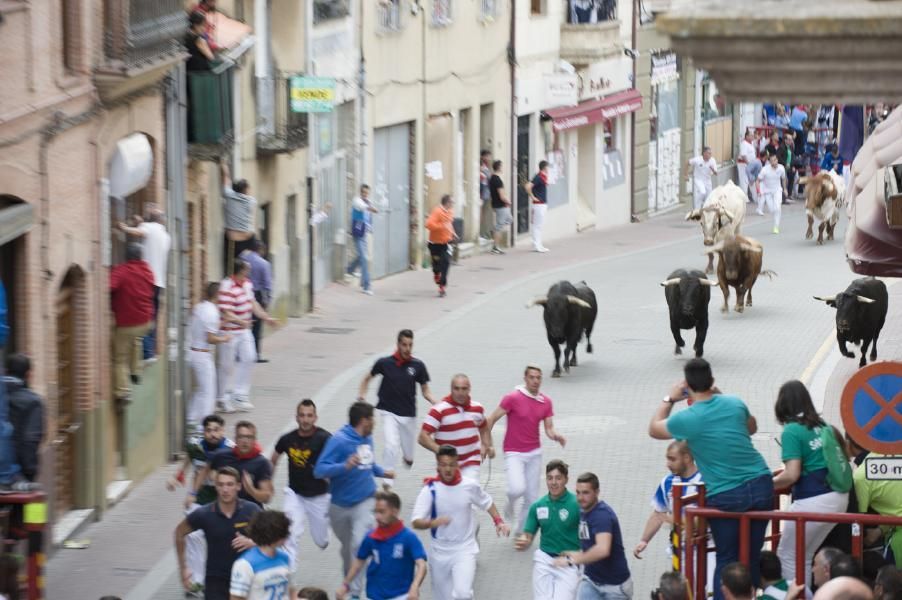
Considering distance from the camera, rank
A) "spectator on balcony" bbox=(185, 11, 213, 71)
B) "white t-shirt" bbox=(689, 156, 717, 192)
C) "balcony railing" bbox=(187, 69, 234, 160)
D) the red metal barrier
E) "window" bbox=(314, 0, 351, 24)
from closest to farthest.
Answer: the red metal barrier → "balcony railing" bbox=(187, 69, 234, 160) → "spectator on balcony" bbox=(185, 11, 213, 71) → "window" bbox=(314, 0, 351, 24) → "white t-shirt" bbox=(689, 156, 717, 192)

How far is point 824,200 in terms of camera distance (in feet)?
127

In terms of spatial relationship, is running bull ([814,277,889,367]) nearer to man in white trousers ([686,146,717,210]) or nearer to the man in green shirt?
the man in green shirt

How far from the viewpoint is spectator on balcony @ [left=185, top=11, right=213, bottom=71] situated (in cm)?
2122

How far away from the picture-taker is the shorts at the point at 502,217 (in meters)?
38.5

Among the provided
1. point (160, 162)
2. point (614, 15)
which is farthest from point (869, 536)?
point (614, 15)

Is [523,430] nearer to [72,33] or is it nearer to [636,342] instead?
[72,33]

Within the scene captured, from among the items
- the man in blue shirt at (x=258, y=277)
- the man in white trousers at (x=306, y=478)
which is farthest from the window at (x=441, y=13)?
the man in white trousers at (x=306, y=478)

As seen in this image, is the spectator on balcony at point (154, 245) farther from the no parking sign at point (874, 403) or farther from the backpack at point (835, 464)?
the no parking sign at point (874, 403)

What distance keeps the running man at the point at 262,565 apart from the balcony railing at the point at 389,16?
21.9 m

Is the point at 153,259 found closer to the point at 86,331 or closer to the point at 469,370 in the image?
the point at 86,331

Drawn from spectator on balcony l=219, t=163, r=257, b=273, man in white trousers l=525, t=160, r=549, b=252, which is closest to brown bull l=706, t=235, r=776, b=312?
spectator on balcony l=219, t=163, r=257, b=273

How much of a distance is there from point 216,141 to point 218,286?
5.13 feet

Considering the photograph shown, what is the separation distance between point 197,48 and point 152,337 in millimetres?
3610

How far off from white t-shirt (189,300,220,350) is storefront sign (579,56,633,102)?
929 inches
